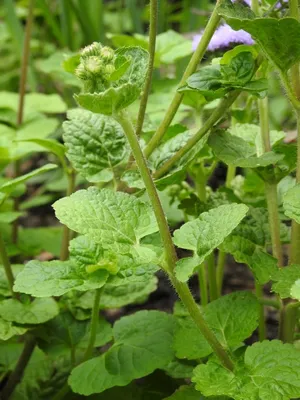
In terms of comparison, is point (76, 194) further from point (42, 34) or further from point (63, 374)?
point (42, 34)

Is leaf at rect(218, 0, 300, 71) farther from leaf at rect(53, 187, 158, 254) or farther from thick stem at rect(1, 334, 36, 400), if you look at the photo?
thick stem at rect(1, 334, 36, 400)

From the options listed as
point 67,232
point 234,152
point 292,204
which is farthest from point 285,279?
point 67,232

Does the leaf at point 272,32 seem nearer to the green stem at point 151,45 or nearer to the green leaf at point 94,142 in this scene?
the green stem at point 151,45

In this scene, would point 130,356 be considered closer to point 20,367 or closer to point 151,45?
point 20,367

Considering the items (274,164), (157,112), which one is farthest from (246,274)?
(274,164)

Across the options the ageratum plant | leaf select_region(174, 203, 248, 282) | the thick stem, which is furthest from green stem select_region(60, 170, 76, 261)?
leaf select_region(174, 203, 248, 282)

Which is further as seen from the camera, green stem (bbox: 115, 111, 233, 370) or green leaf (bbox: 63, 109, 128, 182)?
green leaf (bbox: 63, 109, 128, 182)
